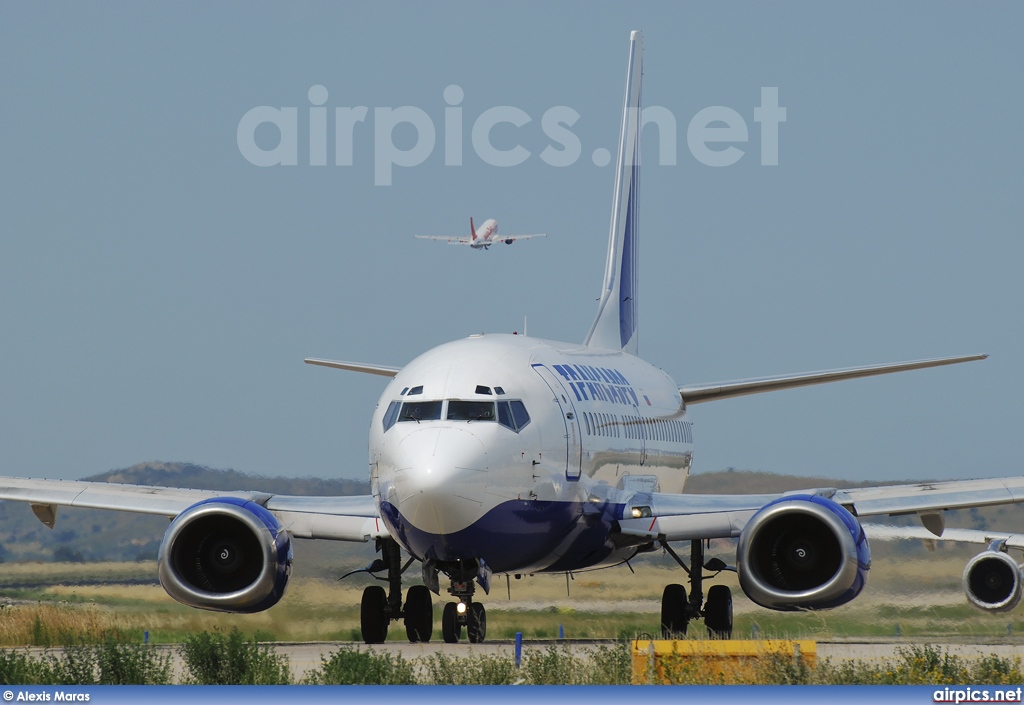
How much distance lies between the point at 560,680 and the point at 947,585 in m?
14.2

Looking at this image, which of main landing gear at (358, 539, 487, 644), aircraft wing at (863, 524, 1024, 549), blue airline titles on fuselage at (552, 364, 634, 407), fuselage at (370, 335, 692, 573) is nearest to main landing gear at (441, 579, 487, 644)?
main landing gear at (358, 539, 487, 644)

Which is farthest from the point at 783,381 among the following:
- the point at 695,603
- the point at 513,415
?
the point at 513,415

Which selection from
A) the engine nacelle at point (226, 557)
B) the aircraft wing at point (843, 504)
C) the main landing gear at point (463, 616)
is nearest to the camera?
the main landing gear at point (463, 616)

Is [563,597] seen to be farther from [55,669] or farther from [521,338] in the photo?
[55,669]

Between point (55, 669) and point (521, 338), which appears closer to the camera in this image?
point (55, 669)

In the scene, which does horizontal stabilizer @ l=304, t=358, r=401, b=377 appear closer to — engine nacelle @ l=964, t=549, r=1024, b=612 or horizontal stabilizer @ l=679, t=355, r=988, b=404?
horizontal stabilizer @ l=679, t=355, r=988, b=404

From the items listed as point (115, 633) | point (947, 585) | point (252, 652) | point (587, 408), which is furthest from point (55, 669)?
point (947, 585)

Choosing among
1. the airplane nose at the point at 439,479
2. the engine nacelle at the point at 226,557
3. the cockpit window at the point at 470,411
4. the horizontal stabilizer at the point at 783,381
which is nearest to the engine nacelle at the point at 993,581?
the horizontal stabilizer at the point at 783,381

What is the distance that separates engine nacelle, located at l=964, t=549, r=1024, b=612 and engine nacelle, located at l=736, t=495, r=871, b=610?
9727mm

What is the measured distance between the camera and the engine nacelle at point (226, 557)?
19531 millimetres

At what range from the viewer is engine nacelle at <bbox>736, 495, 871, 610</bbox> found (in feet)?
60.2

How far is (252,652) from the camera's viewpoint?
645 inches

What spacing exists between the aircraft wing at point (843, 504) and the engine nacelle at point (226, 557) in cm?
465

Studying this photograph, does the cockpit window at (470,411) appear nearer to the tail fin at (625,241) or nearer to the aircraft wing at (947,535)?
the aircraft wing at (947,535)
